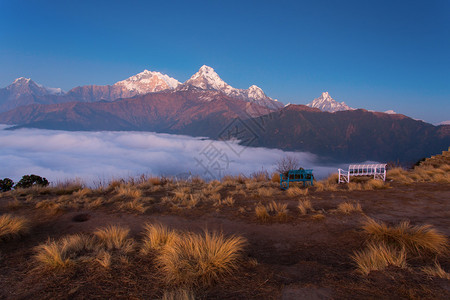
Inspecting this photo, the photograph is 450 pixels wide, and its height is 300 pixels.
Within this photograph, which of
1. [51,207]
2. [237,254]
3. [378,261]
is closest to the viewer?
[378,261]

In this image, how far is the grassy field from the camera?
277 cm

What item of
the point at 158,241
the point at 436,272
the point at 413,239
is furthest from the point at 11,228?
the point at 413,239

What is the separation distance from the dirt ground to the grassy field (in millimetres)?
17

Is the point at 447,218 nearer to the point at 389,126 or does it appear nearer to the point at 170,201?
the point at 170,201

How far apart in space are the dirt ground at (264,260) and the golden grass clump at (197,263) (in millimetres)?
141

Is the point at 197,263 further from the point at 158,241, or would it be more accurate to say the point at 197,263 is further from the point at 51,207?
the point at 51,207

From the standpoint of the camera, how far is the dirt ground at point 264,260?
2668mm

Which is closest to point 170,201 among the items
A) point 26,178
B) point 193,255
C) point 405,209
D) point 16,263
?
point 16,263

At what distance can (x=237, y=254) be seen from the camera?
3660 mm

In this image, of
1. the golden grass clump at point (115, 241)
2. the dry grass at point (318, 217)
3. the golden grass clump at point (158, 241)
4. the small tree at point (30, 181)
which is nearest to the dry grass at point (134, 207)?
the golden grass clump at point (115, 241)

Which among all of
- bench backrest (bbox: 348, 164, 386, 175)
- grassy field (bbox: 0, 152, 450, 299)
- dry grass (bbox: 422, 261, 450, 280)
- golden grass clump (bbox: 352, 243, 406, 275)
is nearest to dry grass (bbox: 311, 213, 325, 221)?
grassy field (bbox: 0, 152, 450, 299)

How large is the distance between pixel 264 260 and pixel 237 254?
1.88 ft

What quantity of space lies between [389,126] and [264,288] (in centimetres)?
14553

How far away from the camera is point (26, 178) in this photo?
43.7 ft
